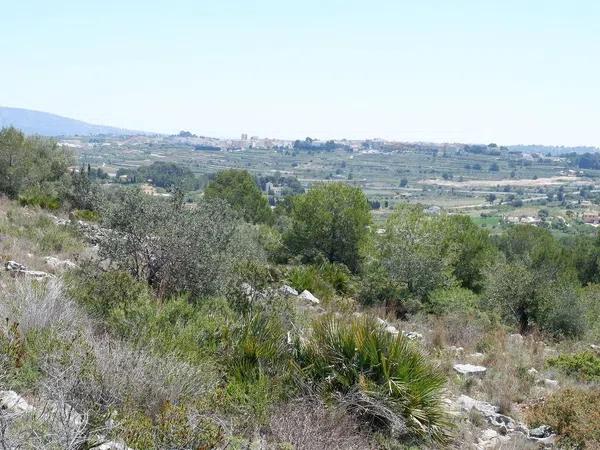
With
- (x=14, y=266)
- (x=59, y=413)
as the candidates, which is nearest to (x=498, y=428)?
(x=59, y=413)

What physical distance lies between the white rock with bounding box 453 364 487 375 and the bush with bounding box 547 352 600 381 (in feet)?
5.38

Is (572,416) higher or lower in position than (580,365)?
higher

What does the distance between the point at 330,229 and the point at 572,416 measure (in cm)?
2041

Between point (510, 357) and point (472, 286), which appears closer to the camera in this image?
point (510, 357)

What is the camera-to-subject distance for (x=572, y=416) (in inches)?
267

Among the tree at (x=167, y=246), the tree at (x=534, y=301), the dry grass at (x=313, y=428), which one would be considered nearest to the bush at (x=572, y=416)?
the dry grass at (x=313, y=428)

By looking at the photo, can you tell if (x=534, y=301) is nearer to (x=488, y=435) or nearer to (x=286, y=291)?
(x=286, y=291)

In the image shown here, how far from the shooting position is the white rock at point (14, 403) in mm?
4323

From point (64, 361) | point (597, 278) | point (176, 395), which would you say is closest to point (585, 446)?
point (176, 395)

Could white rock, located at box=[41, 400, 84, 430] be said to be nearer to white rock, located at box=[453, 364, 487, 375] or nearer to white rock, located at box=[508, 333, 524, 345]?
white rock, located at box=[453, 364, 487, 375]

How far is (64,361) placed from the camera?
468 cm

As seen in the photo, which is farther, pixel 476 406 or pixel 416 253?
pixel 416 253

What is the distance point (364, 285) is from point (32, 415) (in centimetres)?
1277

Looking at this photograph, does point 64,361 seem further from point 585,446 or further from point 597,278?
point 597,278
